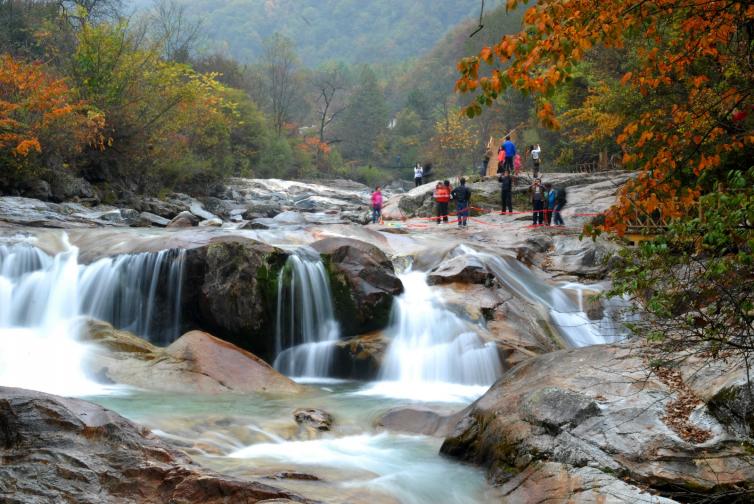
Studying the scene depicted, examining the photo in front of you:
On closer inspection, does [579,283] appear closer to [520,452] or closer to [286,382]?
[286,382]

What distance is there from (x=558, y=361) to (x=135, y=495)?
4.32 meters

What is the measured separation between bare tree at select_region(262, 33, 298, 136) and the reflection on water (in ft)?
213

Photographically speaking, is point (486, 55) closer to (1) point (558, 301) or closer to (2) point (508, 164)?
(1) point (558, 301)

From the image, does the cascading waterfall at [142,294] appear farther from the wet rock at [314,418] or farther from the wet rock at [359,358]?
the wet rock at [314,418]

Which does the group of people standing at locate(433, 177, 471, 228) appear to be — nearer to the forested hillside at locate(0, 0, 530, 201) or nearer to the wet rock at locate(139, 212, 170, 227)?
the wet rock at locate(139, 212, 170, 227)

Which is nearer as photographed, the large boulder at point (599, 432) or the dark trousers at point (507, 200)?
the large boulder at point (599, 432)

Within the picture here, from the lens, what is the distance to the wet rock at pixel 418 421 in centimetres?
833

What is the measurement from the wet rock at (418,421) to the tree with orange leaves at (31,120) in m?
15.5

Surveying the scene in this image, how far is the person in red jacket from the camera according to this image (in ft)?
82.1

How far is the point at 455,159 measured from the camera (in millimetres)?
68562

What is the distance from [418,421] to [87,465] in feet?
14.6

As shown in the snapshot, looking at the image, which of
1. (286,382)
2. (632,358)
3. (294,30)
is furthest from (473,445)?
(294,30)

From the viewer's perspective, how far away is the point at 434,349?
12602 mm

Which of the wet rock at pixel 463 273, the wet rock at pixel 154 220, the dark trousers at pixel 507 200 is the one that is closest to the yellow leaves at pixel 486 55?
the wet rock at pixel 463 273
